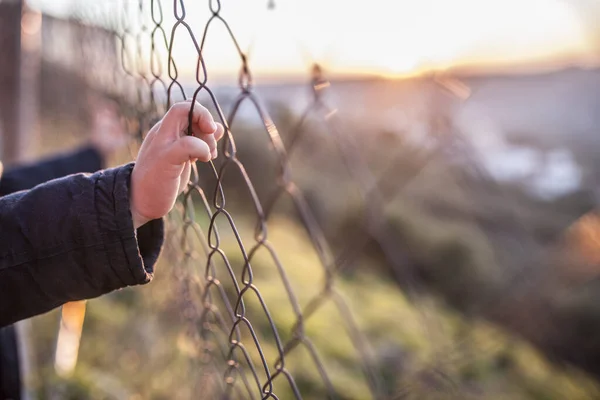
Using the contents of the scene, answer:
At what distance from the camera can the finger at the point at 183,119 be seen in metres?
0.74

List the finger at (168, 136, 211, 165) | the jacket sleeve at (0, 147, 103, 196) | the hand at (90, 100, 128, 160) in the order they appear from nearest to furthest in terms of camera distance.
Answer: the finger at (168, 136, 211, 165) < the jacket sleeve at (0, 147, 103, 196) < the hand at (90, 100, 128, 160)

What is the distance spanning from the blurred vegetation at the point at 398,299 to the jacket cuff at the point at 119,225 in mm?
339

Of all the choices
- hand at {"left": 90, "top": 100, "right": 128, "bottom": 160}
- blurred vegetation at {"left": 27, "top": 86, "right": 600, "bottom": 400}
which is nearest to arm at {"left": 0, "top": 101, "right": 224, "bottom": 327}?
blurred vegetation at {"left": 27, "top": 86, "right": 600, "bottom": 400}

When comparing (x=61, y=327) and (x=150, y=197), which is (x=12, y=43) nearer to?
(x=61, y=327)

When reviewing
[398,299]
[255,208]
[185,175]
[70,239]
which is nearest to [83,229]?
[70,239]

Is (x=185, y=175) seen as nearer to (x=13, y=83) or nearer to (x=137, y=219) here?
(x=137, y=219)

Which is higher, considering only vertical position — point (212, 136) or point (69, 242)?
point (212, 136)

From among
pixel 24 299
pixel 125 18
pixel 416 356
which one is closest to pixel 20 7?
pixel 125 18

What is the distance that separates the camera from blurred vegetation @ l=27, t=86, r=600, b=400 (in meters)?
1.60

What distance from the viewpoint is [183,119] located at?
2.45 ft

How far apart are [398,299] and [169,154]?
4.58 metres

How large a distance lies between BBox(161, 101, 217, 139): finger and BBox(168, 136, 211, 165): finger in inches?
1.0

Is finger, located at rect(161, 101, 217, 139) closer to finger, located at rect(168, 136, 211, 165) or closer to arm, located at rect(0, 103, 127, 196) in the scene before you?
finger, located at rect(168, 136, 211, 165)

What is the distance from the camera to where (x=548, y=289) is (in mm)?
1517
